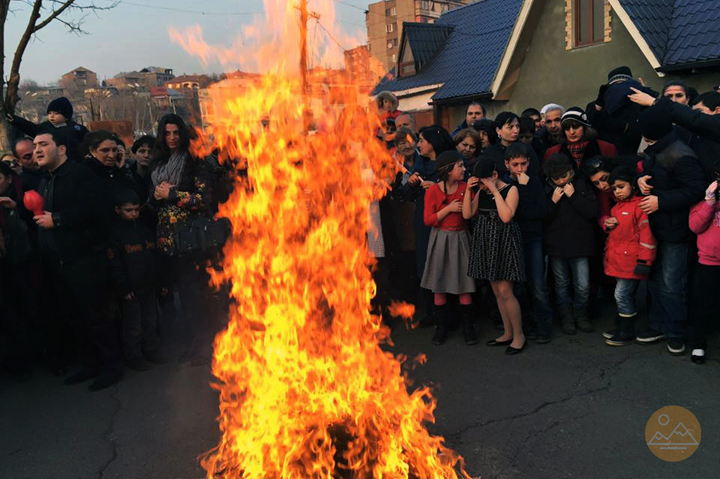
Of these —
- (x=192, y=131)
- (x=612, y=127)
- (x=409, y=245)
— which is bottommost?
(x=409, y=245)

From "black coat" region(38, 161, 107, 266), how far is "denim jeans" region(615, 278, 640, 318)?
5.10 metres

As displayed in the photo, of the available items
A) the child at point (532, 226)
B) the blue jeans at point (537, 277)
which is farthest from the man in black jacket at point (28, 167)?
the blue jeans at point (537, 277)

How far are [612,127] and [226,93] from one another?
4300 millimetres

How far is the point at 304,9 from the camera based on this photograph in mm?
3551

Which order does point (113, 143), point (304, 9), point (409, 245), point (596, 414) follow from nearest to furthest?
point (304, 9) < point (596, 414) < point (113, 143) < point (409, 245)

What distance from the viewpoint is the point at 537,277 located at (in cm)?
523

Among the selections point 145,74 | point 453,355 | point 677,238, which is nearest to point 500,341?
point 453,355

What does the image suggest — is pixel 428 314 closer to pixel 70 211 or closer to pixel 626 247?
pixel 626 247

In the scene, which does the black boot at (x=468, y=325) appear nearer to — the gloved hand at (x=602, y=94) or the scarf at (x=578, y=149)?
the scarf at (x=578, y=149)

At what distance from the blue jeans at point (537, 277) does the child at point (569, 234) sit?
22 centimetres

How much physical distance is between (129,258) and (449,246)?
129 inches

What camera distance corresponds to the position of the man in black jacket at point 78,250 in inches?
186

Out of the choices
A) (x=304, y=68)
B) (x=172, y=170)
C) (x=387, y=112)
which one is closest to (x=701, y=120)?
(x=304, y=68)

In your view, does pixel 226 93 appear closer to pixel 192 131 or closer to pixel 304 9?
pixel 304 9
